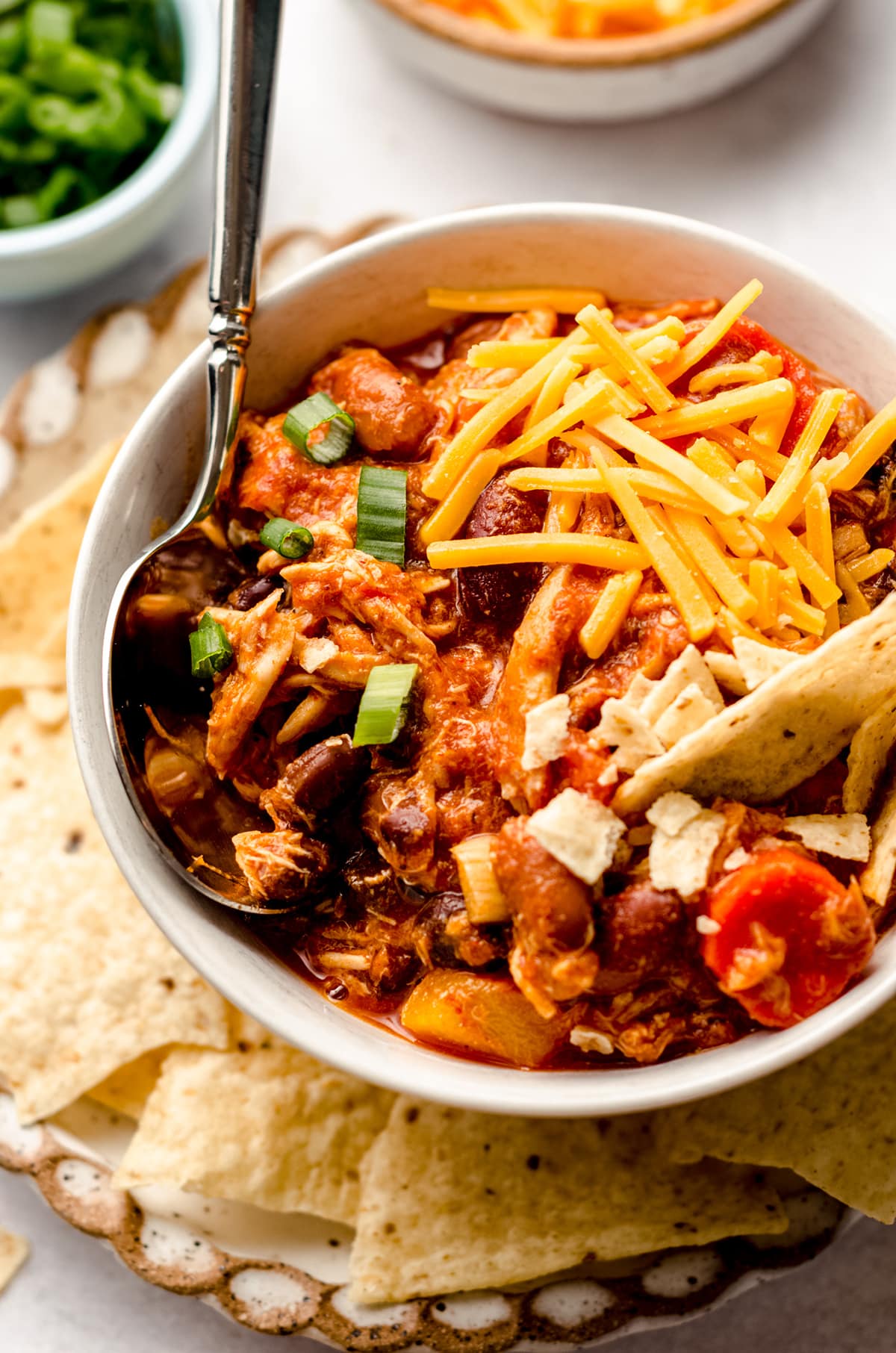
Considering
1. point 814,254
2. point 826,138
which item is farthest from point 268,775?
point 826,138

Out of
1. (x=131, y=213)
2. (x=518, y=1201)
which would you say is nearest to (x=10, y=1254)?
(x=518, y=1201)

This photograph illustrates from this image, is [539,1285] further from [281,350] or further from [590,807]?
[281,350]

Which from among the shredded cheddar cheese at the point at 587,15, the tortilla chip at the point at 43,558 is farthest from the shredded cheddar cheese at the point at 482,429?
the shredded cheddar cheese at the point at 587,15

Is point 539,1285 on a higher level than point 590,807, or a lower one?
lower

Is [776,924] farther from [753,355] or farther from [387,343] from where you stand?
[387,343]

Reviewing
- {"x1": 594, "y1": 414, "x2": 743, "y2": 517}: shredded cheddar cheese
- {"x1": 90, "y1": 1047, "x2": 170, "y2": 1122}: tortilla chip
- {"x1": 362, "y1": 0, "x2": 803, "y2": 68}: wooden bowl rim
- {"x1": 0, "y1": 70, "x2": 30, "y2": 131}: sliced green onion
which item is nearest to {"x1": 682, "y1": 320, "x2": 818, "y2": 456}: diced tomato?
{"x1": 594, "y1": 414, "x2": 743, "y2": 517}: shredded cheddar cheese

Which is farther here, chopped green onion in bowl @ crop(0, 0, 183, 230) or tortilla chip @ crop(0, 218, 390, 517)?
chopped green onion in bowl @ crop(0, 0, 183, 230)

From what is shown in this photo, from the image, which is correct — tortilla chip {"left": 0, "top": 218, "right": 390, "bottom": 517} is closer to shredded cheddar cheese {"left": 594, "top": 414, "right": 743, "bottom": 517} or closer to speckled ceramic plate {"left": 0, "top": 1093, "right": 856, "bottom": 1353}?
shredded cheddar cheese {"left": 594, "top": 414, "right": 743, "bottom": 517}
